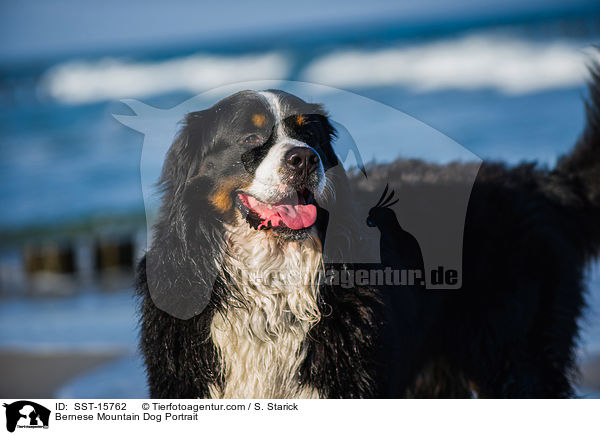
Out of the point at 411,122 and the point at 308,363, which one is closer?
the point at 308,363

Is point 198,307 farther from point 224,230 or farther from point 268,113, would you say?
point 268,113

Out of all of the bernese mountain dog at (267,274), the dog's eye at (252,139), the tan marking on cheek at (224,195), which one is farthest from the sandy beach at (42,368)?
the dog's eye at (252,139)

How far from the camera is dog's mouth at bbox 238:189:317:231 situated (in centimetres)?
221

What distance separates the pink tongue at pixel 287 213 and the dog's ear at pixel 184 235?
6.3 inches

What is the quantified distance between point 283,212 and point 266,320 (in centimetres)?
43

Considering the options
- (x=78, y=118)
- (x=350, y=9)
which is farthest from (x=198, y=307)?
(x=78, y=118)

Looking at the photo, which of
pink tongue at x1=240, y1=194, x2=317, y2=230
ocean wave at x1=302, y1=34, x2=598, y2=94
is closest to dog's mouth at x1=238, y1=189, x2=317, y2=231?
pink tongue at x1=240, y1=194, x2=317, y2=230

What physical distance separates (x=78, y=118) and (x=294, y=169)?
7479 millimetres

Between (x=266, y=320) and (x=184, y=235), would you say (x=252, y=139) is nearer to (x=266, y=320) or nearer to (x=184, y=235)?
(x=184, y=235)

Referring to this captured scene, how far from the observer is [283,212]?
221 cm

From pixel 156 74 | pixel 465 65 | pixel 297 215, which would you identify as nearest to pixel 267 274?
pixel 297 215

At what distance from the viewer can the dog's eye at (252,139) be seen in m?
2.18

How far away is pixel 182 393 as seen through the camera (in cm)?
234
